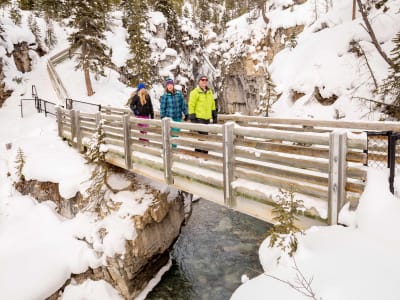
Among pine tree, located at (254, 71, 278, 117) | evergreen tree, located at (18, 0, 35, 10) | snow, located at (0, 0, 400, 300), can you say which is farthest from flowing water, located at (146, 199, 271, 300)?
evergreen tree, located at (18, 0, 35, 10)

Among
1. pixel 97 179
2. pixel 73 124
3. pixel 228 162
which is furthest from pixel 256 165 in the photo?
pixel 73 124

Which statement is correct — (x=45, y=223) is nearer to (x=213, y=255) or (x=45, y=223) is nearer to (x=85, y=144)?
(x=85, y=144)

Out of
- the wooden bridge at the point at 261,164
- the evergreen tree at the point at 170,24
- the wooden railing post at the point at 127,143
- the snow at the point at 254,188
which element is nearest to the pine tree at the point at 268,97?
the snow at the point at 254,188

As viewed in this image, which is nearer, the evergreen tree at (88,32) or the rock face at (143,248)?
the rock face at (143,248)

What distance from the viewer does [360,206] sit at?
4316 mm

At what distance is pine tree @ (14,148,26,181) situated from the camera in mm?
12422

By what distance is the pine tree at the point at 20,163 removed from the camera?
40.8 feet

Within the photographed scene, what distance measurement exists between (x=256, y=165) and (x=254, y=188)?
0.43m

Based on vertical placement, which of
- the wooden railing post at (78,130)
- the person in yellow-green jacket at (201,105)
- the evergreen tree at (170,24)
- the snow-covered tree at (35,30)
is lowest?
the wooden railing post at (78,130)

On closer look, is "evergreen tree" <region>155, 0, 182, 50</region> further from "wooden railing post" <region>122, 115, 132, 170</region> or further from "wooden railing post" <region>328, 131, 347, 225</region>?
"wooden railing post" <region>328, 131, 347, 225</region>

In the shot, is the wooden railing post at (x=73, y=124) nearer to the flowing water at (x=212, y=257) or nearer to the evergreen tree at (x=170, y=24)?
the flowing water at (x=212, y=257)

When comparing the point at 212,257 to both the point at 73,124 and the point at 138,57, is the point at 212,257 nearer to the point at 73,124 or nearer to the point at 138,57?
the point at 73,124

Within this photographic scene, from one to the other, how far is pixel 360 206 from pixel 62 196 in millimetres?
9564

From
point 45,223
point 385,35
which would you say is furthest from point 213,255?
point 385,35
